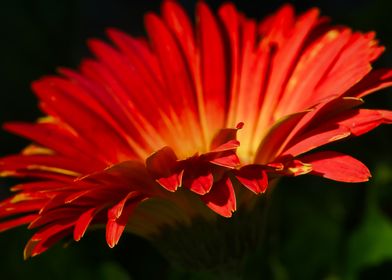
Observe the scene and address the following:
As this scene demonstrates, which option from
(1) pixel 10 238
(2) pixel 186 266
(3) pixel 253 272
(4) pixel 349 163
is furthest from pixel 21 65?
(4) pixel 349 163

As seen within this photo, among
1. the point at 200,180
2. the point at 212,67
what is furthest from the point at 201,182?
the point at 212,67

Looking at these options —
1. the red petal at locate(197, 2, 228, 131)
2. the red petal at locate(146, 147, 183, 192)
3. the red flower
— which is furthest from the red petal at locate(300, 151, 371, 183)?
the red petal at locate(197, 2, 228, 131)

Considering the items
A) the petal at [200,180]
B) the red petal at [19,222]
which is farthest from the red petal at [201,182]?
the red petal at [19,222]

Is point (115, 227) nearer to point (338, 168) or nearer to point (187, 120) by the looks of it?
point (338, 168)

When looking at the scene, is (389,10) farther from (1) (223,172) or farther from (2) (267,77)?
(1) (223,172)

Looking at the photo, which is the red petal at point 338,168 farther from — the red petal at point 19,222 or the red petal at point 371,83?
the red petal at point 19,222

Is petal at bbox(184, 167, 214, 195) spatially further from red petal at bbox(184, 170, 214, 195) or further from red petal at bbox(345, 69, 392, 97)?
red petal at bbox(345, 69, 392, 97)
